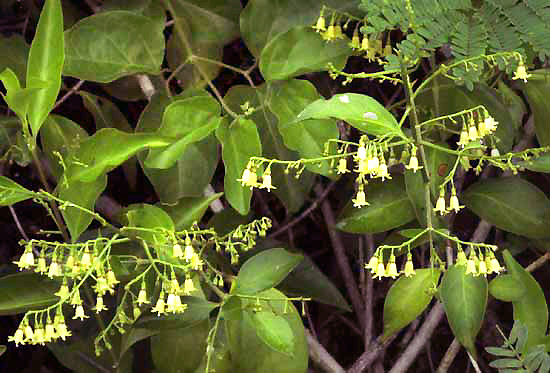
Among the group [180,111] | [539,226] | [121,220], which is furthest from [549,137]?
[121,220]

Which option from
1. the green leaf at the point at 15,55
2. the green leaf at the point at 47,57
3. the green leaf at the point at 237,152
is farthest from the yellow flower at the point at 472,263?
the green leaf at the point at 15,55

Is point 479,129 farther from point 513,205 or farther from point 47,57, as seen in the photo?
point 47,57

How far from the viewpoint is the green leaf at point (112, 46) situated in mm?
1427

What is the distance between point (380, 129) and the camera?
116 centimetres

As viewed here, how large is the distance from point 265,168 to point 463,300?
43cm

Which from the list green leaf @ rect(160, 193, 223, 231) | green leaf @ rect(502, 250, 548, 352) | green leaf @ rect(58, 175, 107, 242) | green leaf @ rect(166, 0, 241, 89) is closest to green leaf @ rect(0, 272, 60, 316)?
green leaf @ rect(58, 175, 107, 242)

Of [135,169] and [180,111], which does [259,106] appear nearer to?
[180,111]

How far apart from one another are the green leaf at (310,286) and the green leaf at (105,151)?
1.60ft

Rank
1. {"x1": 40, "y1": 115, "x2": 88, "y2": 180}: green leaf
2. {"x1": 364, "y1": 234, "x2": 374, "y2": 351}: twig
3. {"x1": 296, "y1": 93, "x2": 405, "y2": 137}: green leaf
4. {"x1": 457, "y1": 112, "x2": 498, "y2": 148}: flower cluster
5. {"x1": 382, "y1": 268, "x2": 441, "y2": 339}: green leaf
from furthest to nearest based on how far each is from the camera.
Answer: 1. {"x1": 364, "y1": 234, "x2": 374, "y2": 351}: twig
2. {"x1": 40, "y1": 115, "x2": 88, "y2": 180}: green leaf
3. {"x1": 382, "y1": 268, "x2": 441, "y2": 339}: green leaf
4. {"x1": 457, "y1": 112, "x2": 498, "y2": 148}: flower cluster
5. {"x1": 296, "y1": 93, "x2": 405, "y2": 137}: green leaf

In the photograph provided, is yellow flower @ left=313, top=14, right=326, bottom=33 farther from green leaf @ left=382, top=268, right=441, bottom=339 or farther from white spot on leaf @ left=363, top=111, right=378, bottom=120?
green leaf @ left=382, top=268, right=441, bottom=339

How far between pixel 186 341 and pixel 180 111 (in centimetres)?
44

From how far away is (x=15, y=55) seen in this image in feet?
5.06

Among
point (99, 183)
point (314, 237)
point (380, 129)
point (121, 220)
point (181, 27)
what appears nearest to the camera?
point (380, 129)

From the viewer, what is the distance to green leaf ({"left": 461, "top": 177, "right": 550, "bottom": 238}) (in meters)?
1.44
